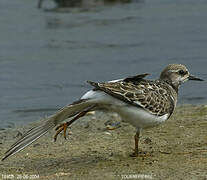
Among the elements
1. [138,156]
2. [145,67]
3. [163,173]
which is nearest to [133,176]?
[163,173]

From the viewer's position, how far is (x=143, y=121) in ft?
20.2

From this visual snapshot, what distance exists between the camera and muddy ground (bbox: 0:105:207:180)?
566cm

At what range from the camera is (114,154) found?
647 cm

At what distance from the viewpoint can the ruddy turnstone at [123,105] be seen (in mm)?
5879

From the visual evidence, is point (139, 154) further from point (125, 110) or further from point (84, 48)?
point (84, 48)

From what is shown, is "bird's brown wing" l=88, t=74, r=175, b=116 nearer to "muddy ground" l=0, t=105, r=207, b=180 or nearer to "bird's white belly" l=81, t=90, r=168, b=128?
"bird's white belly" l=81, t=90, r=168, b=128

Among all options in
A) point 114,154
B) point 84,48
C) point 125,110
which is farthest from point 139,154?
point 84,48

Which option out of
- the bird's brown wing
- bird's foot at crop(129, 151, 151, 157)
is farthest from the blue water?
the bird's brown wing

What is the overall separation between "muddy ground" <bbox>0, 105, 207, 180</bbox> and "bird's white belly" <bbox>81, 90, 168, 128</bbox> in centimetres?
39

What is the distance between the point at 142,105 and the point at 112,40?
8.33 metres

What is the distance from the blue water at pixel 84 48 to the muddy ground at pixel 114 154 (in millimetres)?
1563

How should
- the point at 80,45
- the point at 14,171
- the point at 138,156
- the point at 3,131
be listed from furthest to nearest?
the point at 80,45
the point at 3,131
the point at 138,156
the point at 14,171

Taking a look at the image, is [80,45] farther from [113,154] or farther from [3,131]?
[113,154]

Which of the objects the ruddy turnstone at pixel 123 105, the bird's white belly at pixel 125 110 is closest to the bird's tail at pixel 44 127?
the ruddy turnstone at pixel 123 105
